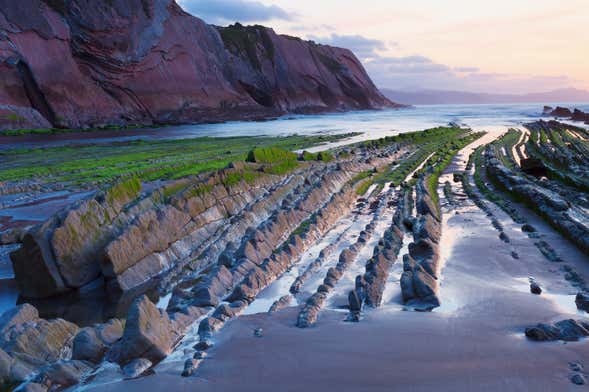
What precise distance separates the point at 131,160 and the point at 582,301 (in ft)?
67.9

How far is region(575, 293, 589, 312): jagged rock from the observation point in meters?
6.12

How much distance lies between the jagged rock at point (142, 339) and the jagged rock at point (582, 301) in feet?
17.2

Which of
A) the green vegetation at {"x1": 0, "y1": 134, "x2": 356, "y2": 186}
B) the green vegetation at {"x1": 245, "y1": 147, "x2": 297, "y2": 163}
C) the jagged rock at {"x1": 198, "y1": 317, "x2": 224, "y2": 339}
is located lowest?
the jagged rock at {"x1": 198, "y1": 317, "x2": 224, "y2": 339}

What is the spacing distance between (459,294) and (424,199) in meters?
5.85

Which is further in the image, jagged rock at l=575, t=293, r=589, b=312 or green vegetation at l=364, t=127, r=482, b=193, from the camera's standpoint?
green vegetation at l=364, t=127, r=482, b=193

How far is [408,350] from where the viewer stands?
16.6ft

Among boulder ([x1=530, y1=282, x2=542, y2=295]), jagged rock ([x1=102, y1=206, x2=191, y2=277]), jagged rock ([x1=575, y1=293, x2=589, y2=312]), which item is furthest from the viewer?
jagged rock ([x1=102, y1=206, x2=191, y2=277])

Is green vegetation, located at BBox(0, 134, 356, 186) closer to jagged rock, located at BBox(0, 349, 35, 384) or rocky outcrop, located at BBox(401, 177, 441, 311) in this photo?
rocky outcrop, located at BBox(401, 177, 441, 311)

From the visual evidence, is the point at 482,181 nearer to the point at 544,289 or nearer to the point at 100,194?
the point at 544,289

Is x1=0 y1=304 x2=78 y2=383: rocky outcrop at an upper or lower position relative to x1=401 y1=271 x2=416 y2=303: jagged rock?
upper

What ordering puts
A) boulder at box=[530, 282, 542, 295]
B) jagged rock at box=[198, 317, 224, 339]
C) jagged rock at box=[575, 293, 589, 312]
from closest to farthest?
jagged rock at box=[198, 317, 224, 339] → jagged rock at box=[575, 293, 589, 312] → boulder at box=[530, 282, 542, 295]

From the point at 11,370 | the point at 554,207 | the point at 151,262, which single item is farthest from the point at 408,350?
the point at 554,207

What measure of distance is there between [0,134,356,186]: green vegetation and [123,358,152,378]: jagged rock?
7812 millimetres

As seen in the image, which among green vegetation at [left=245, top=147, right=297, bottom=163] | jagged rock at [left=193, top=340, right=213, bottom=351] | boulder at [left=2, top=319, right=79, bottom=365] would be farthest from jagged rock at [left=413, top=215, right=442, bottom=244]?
green vegetation at [left=245, top=147, right=297, bottom=163]
